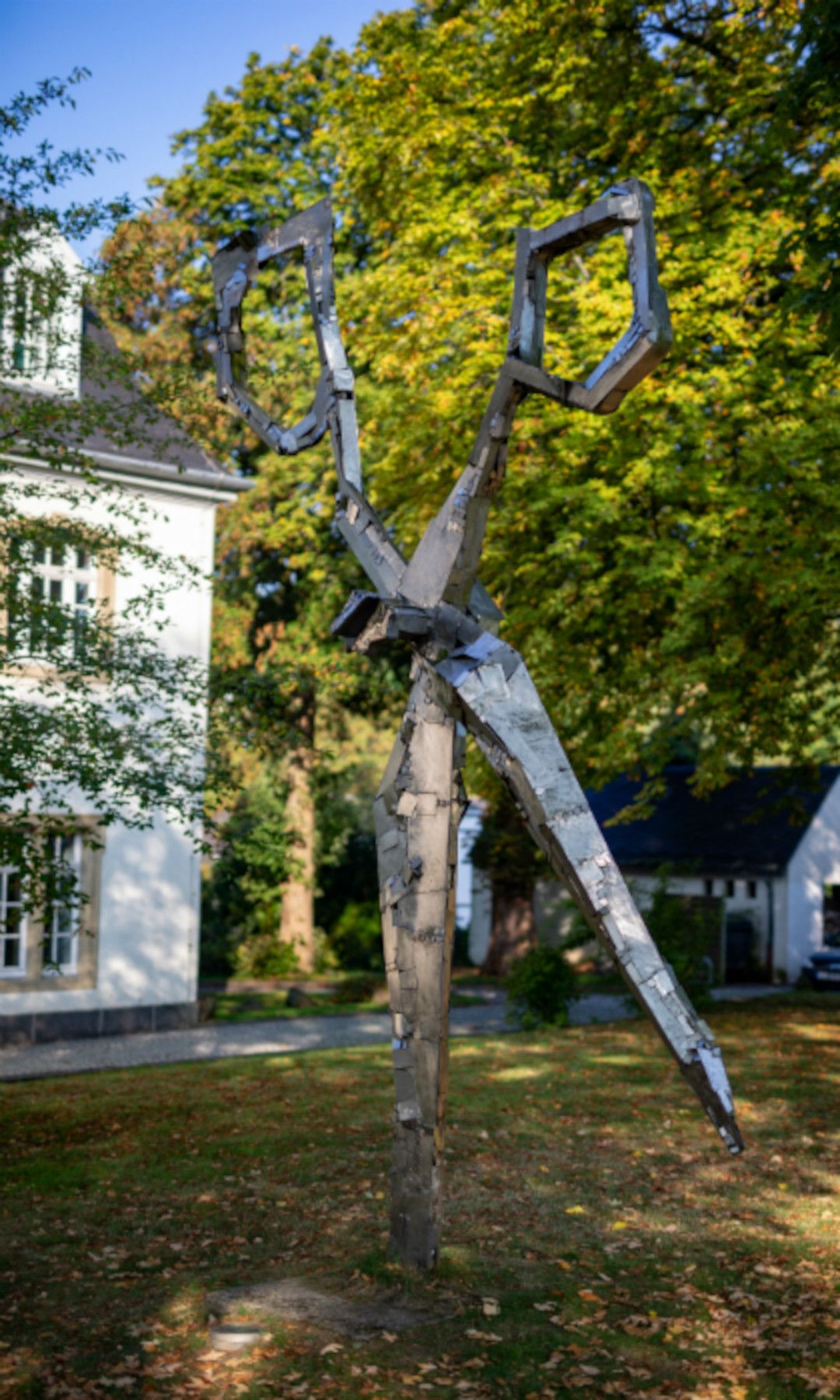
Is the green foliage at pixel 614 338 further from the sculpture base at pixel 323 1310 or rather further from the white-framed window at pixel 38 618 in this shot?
the sculpture base at pixel 323 1310

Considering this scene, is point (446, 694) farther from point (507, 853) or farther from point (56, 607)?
point (507, 853)

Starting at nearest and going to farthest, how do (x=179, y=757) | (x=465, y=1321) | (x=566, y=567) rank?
(x=465, y=1321) → (x=179, y=757) → (x=566, y=567)

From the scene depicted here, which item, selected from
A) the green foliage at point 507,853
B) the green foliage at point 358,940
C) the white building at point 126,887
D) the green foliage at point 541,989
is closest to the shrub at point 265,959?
the green foliage at point 358,940

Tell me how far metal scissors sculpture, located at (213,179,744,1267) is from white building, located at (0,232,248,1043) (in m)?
8.91

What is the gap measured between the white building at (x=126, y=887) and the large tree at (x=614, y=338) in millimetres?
2649

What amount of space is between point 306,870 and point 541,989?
307 inches

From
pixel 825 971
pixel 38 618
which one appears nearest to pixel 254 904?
pixel 825 971

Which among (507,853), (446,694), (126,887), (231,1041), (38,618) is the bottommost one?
(231,1041)

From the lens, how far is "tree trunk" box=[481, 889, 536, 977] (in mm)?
25656

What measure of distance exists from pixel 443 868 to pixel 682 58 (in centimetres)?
1333

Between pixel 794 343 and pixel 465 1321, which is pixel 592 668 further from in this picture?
pixel 465 1321

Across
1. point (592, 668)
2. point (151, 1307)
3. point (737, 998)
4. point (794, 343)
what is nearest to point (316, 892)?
point (737, 998)

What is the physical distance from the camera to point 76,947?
17.0 m

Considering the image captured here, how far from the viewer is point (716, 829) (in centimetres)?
2767
